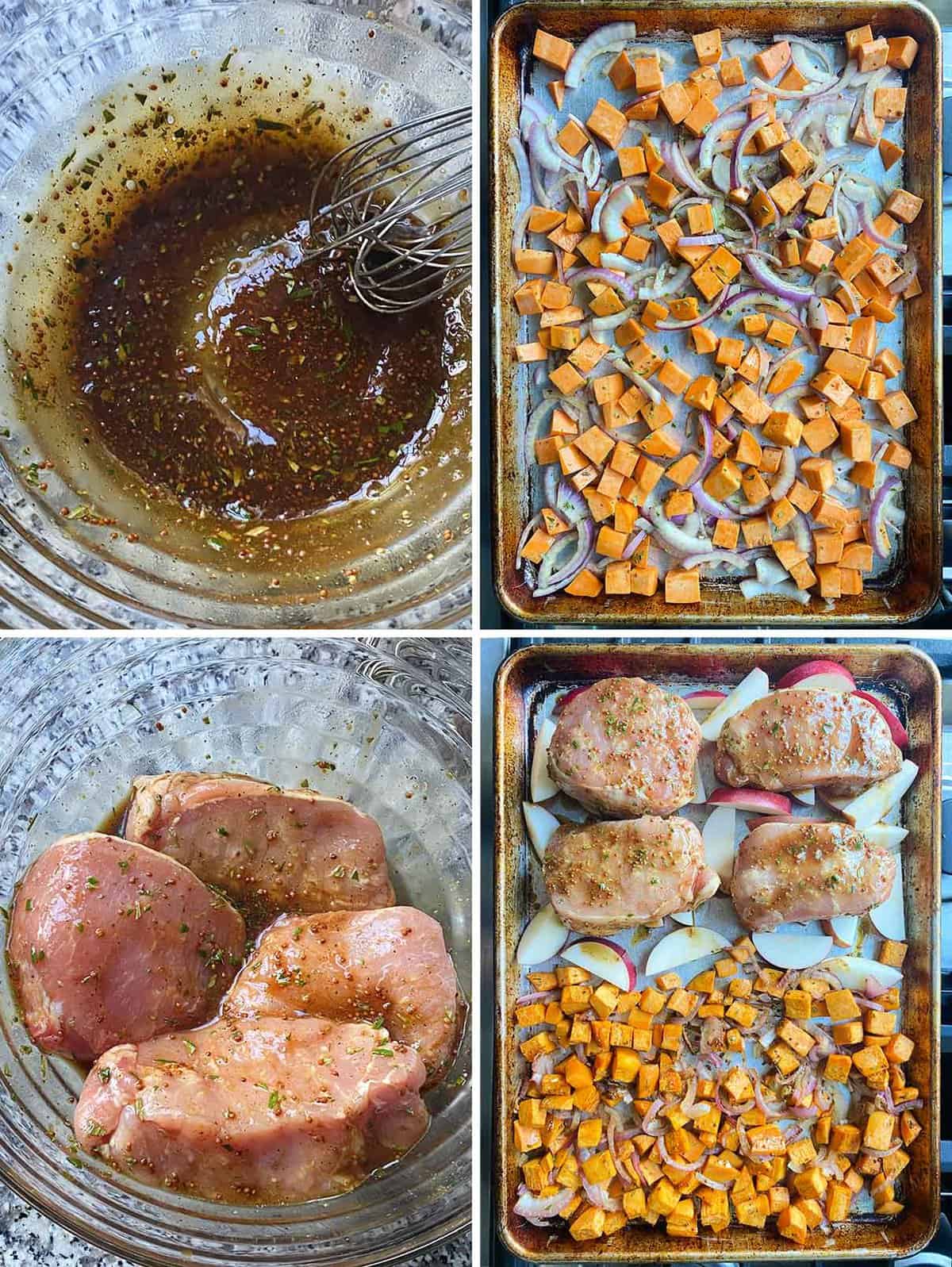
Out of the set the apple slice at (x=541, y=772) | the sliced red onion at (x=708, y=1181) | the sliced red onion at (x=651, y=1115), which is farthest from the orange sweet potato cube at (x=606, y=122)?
the sliced red onion at (x=708, y=1181)

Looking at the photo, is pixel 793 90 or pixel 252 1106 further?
pixel 793 90

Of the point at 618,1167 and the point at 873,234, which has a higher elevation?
the point at 873,234

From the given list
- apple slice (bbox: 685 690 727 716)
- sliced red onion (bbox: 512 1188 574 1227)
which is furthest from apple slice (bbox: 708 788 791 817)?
sliced red onion (bbox: 512 1188 574 1227)

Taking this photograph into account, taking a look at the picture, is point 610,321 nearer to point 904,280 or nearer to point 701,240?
point 701,240

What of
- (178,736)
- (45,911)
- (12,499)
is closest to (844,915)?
(178,736)

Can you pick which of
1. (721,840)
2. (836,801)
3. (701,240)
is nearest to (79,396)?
(701,240)

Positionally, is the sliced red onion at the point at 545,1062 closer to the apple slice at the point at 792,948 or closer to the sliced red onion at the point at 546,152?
the apple slice at the point at 792,948

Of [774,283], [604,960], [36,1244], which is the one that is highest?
[774,283]

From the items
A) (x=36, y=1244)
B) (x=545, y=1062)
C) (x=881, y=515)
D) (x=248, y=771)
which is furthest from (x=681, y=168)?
(x=36, y=1244)
